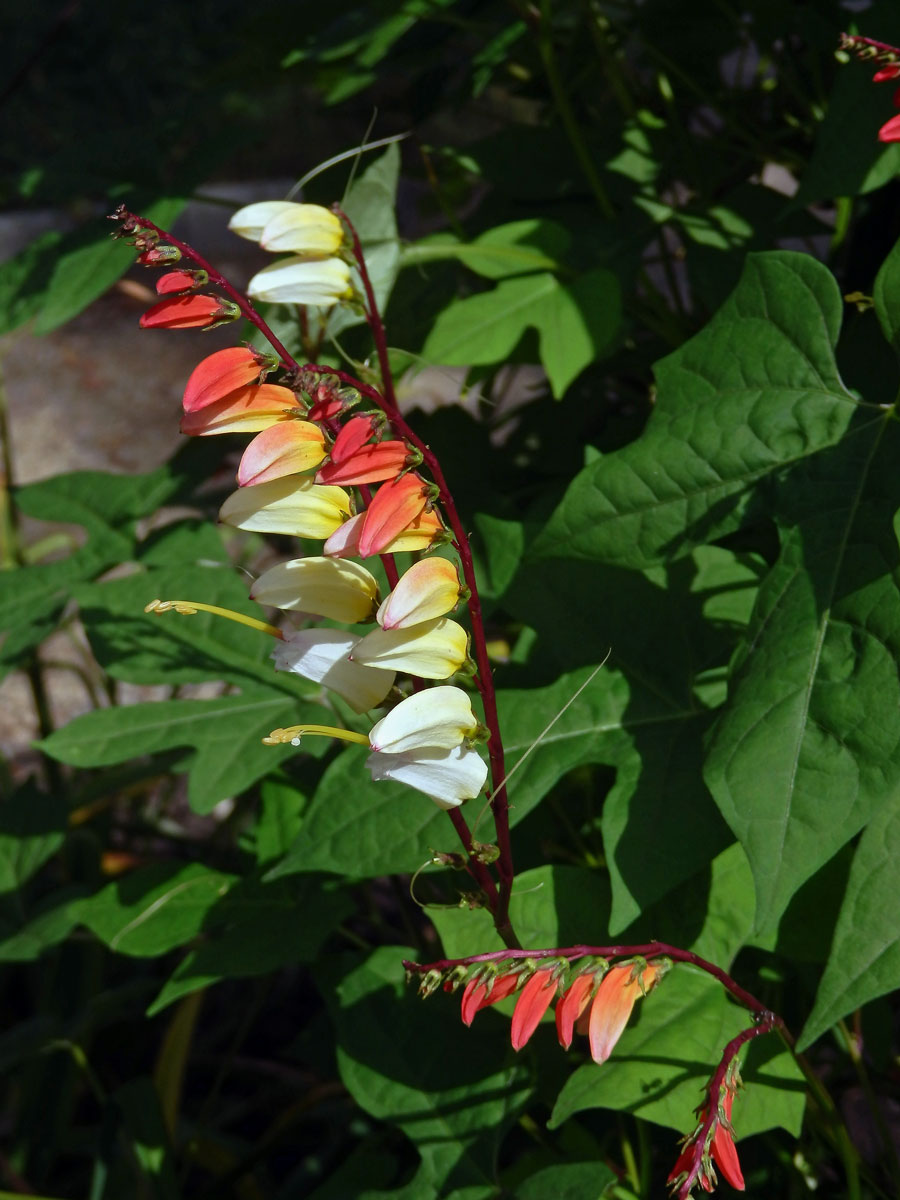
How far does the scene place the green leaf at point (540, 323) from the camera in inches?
34.8

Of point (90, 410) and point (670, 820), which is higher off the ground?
point (670, 820)

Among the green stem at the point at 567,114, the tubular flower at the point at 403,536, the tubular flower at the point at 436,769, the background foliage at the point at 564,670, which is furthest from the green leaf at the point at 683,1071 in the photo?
the green stem at the point at 567,114

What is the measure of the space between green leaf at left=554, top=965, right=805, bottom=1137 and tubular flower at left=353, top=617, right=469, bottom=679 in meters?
0.29

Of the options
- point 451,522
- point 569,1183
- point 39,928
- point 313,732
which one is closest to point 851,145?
point 451,522

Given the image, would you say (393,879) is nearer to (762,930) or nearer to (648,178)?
(762,930)

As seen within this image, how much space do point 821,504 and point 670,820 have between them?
0.20 m

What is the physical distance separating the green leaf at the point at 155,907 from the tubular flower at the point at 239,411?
51 cm

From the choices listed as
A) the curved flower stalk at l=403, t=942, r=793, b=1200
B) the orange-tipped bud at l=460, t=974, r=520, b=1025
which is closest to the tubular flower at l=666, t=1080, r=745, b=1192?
the curved flower stalk at l=403, t=942, r=793, b=1200

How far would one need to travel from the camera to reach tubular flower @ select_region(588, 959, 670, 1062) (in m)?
0.50

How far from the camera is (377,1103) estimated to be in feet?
2.52

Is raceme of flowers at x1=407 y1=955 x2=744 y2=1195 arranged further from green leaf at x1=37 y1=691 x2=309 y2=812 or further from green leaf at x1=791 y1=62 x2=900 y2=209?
green leaf at x1=791 y1=62 x2=900 y2=209

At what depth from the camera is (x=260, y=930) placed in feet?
2.81

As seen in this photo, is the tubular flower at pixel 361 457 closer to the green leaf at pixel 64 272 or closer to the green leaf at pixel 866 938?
the green leaf at pixel 866 938

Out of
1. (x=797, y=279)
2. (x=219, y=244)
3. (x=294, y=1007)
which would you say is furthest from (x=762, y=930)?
(x=219, y=244)
